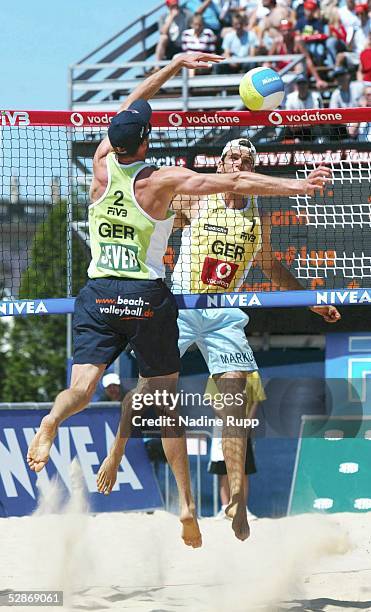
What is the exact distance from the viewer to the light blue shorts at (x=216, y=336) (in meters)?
7.07

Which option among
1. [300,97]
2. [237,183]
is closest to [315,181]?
[237,183]

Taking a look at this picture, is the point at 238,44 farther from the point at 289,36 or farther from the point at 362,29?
the point at 362,29

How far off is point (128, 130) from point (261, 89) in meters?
1.26

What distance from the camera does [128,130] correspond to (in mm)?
6000

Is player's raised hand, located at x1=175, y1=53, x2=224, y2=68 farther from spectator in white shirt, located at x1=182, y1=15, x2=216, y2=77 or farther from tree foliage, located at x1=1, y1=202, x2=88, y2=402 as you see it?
tree foliage, located at x1=1, y1=202, x2=88, y2=402

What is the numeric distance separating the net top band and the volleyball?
78 mm

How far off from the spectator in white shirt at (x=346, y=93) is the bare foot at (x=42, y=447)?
842cm

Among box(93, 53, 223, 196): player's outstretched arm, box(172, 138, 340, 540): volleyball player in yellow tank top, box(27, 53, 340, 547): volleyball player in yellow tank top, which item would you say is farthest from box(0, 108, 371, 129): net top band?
box(27, 53, 340, 547): volleyball player in yellow tank top

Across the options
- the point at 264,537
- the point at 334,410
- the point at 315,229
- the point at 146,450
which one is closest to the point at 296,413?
the point at 334,410

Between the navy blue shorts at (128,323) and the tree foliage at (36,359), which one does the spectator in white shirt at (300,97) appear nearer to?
the navy blue shorts at (128,323)

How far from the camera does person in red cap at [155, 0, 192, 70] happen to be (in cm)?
1536

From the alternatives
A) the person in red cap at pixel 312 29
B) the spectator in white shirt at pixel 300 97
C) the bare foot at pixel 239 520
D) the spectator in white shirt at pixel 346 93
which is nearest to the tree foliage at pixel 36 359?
the person in red cap at pixel 312 29

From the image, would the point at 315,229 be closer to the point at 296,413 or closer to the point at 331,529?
the point at 296,413

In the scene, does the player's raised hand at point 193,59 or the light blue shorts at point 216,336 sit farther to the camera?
the light blue shorts at point 216,336
